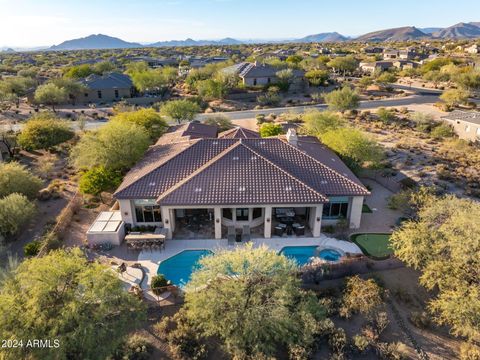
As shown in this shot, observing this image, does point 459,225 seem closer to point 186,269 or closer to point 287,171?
point 287,171

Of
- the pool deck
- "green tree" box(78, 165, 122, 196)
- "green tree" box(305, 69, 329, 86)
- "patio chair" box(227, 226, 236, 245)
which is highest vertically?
"green tree" box(305, 69, 329, 86)

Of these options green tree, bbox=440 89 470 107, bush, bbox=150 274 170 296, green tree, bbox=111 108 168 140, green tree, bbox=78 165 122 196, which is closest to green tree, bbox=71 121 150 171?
green tree, bbox=78 165 122 196

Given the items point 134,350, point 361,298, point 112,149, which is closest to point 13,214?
point 112,149

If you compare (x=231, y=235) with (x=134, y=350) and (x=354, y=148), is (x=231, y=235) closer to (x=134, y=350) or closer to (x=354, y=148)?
(x=134, y=350)

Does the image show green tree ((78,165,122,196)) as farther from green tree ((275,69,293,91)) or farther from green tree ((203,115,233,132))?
green tree ((275,69,293,91))

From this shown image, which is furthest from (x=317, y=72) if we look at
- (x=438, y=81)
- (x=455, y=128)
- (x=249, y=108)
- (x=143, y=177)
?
(x=143, y=177)

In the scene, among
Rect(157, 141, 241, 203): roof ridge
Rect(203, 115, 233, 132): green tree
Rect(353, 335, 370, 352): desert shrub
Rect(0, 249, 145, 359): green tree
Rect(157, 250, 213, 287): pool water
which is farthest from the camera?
Rect(203, 115, 233, 132): green tree

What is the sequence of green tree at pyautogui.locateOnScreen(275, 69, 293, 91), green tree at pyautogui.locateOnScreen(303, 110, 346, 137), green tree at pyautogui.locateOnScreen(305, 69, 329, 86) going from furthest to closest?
1. green tree at pyautogui.locateOnScreen(305, 69, 329, 86)
2. green tree at pyautogui.locateOnScreen(275, 69, 293, 91)
3. green tree at pyautogui.locateOnScreen(303, 110, 346, 137)
